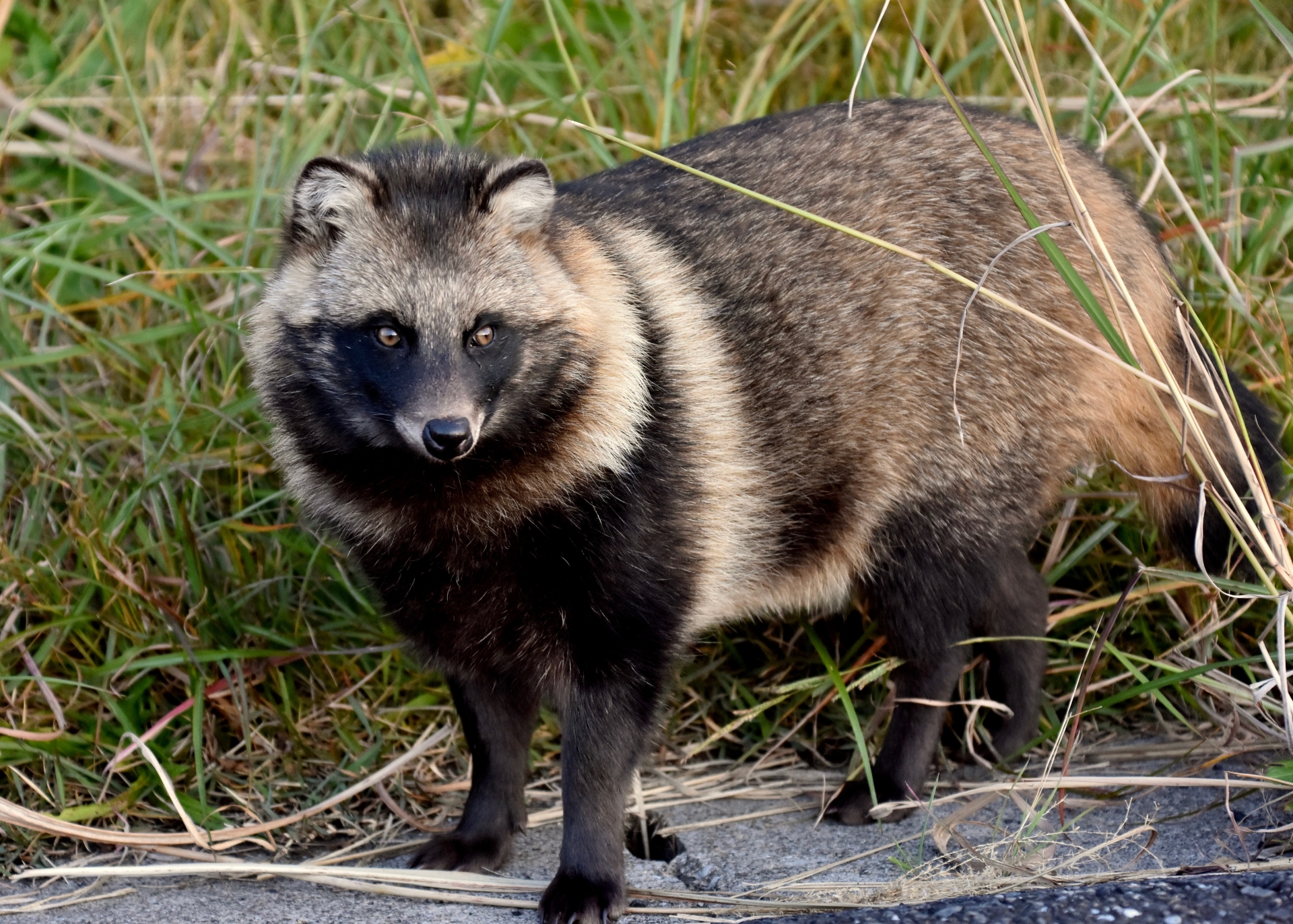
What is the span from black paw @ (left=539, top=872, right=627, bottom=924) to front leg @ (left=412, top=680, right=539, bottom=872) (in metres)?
0.37

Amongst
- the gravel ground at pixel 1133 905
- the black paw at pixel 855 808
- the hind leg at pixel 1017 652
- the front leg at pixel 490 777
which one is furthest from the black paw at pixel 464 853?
the hind leg at pixel 1017 652

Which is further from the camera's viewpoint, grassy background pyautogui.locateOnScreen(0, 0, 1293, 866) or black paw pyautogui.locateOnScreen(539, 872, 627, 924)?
grassy background pyautogui.locateOnScreen(0, 0, 1293, 866)

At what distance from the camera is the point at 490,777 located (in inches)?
138

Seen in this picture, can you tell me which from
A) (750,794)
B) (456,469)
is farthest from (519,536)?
(750,794)

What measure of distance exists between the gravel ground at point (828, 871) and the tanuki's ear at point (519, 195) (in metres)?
1.64

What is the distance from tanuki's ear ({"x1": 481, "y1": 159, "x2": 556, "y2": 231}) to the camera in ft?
10.0

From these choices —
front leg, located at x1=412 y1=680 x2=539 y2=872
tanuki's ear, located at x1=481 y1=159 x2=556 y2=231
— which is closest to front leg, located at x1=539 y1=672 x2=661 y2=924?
front leg, located at x1=412 y1=680 x2=539 y2=872

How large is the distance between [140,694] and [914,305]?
2.49 m

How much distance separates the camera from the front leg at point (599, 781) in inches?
122

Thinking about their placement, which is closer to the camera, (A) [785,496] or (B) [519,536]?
(B) [519,536]

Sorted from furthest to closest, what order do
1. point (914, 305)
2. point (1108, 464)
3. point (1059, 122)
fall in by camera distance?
point (1059, 122), point (1108, 464), point (914, 305)

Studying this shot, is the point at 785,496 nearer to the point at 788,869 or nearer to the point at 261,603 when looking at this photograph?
the point at 788,869

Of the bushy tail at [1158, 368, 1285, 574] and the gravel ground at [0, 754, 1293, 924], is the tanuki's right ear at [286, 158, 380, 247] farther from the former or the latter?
the bushy tail at [1158, 368, 1285, 574]

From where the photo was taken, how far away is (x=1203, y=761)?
342 cm
